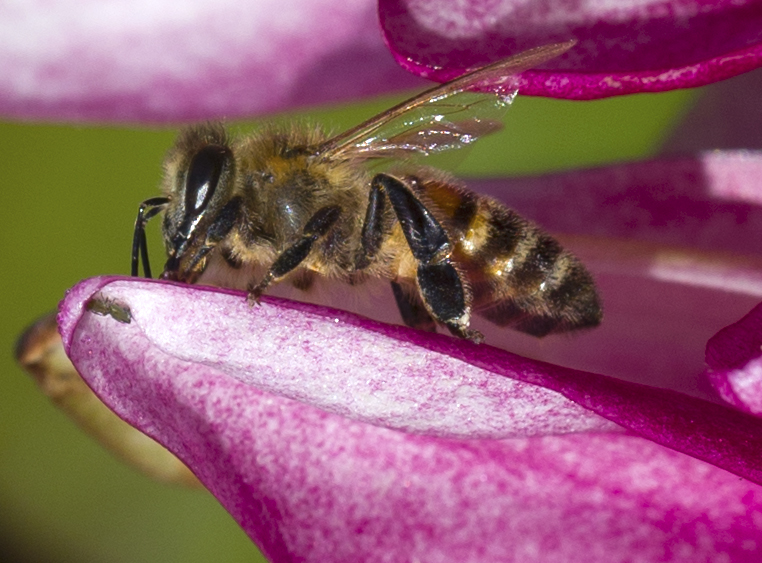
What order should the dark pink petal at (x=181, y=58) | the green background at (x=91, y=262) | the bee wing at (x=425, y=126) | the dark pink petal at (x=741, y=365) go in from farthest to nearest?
the green background at (x=91, y=262) → the dark pink petal at (x=181, y=58) → the bee wing at (x=425, y=126) → the dark pink petal at (x=741, y=365)

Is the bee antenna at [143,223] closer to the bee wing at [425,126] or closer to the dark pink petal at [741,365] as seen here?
the bee wing at [425,126]

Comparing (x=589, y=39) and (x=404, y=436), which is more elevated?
(x=589, y=39)

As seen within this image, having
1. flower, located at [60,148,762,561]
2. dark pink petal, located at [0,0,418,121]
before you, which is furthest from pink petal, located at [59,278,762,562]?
dark pink petal, located at [0,0,418,121]

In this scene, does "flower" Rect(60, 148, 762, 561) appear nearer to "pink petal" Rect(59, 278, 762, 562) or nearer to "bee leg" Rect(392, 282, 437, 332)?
"pink petal" Rect(59, 278, 762, 562)

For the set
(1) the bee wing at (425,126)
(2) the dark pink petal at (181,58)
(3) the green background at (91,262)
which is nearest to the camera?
(1) the bee wing at (425,126)

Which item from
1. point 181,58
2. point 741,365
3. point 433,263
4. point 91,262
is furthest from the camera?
point 91,262

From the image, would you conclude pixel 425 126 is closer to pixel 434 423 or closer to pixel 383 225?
pixel 383 225

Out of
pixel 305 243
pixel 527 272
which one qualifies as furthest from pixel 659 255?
pixel 305 243

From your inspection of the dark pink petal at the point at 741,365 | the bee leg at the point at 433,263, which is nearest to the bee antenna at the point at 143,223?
the bee leg at the point at 433,263
